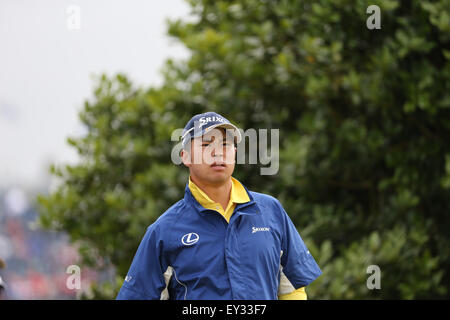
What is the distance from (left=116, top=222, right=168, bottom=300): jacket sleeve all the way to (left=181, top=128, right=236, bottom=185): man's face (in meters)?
0.28

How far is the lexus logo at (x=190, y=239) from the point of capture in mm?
2219

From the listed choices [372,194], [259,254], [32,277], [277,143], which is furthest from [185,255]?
[32,277]

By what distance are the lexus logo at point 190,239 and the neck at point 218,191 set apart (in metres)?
0.19

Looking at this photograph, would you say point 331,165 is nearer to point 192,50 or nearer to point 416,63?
point 416,63

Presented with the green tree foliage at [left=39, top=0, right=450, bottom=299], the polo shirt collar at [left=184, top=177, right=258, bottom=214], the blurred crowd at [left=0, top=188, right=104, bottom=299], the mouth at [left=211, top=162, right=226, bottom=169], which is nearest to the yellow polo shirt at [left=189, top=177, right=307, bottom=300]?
the polo shirt collar at [left=184, top=177, right=258, bottom=214]

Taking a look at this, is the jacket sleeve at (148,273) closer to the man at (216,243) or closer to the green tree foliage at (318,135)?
the man at (216,243)

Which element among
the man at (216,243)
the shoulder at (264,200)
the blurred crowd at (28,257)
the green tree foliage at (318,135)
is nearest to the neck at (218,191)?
the man at (216,243)

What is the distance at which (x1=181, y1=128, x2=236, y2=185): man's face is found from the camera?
7.56 ft

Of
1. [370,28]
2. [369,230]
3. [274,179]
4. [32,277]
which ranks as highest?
[370,28]

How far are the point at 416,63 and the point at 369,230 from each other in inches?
64.1

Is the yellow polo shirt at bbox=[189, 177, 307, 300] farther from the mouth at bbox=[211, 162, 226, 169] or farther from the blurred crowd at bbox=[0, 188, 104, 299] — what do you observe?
the blurred crowd at bbox=[0, 188, 104, 299]

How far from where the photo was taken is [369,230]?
18.5ft

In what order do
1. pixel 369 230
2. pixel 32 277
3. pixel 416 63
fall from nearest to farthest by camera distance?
1. pixel 416 63
2. pixel 369 230
3. pixel 32 277

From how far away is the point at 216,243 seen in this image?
87.8 inches
